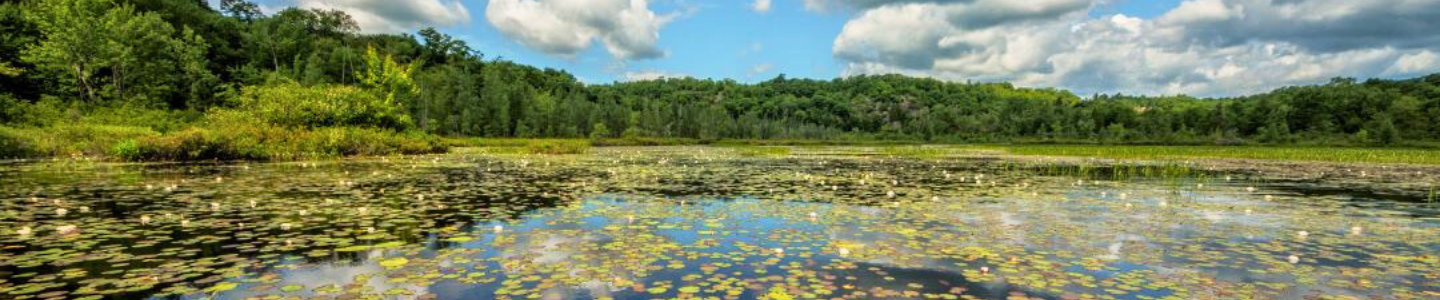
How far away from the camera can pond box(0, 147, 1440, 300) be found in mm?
6609

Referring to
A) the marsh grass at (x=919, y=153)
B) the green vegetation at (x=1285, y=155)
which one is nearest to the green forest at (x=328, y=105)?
the marsh grass at (x=919, y=153)

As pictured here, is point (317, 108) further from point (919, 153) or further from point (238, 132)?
point (919, 153)

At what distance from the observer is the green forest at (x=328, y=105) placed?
1447 inches

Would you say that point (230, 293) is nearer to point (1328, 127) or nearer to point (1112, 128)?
point (1328, 127)

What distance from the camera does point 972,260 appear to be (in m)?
8.12

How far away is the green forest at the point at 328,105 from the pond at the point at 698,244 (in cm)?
2203

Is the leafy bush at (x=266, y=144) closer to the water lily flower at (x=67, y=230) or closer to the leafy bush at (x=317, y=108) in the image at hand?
the leafy bush at (x=317, y=108)

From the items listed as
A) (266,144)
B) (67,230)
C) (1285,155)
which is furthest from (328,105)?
(1285,155)

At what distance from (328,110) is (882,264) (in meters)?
41.3

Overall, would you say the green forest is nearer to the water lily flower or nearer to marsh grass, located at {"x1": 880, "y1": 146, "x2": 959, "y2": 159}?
the water lily flower

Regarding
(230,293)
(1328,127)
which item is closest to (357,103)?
(230,293)

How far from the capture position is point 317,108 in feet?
132

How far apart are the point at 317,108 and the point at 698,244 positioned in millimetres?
38876

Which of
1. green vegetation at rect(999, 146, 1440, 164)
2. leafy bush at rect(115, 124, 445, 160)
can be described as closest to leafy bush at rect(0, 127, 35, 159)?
leafy bush at rect(115, 124, 445, 160)
